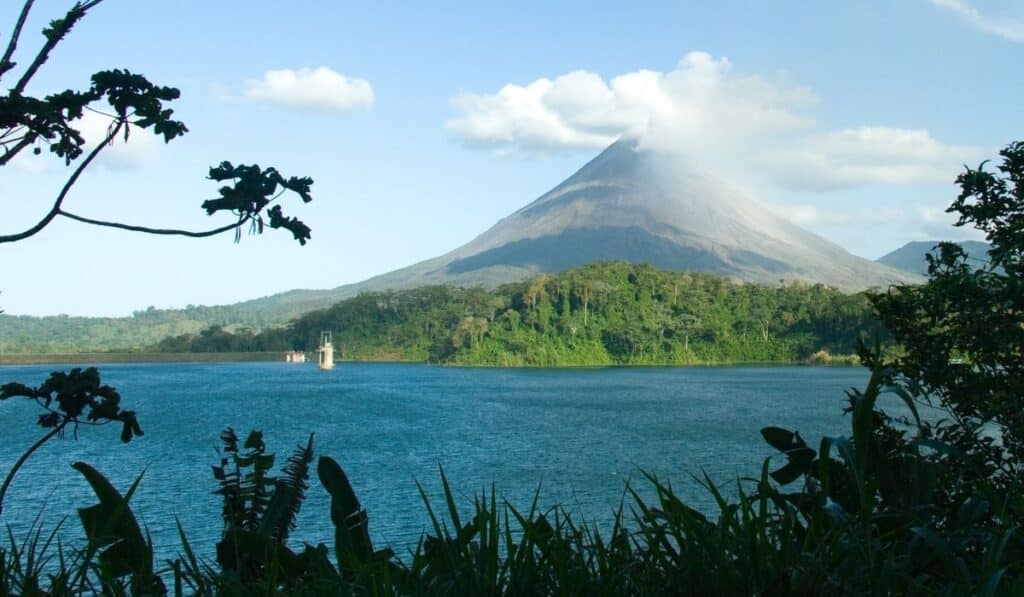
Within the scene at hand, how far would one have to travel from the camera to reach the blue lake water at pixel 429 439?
64.2 feet

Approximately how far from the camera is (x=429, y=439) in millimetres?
34156

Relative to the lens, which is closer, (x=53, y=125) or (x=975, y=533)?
(x=975, y=533)

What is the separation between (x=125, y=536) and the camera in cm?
230

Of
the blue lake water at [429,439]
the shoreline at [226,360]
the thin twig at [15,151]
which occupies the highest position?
the thin twig at [15,151]

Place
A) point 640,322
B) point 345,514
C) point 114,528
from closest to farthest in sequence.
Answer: point 114,528, point 345,514, point 640,322

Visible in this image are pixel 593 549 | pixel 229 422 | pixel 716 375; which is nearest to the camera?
pixel 593 549

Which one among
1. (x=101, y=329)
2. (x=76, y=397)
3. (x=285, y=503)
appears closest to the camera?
(x=285, y=503)

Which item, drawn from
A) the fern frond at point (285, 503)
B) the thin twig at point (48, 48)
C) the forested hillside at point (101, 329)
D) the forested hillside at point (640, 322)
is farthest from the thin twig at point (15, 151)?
the forested hillside at point (101, 329)

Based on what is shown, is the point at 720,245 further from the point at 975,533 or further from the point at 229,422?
the point at 975,533

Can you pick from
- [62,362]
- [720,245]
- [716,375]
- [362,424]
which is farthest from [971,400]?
[720,245]

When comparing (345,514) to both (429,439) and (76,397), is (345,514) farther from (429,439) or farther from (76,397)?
(429,439)

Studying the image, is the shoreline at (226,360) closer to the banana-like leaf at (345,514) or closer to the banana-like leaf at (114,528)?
the banana-like leaf at (345,514)

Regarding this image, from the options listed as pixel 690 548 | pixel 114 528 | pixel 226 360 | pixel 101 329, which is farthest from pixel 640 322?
pixel 101 329

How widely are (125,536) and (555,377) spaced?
76.1 m
